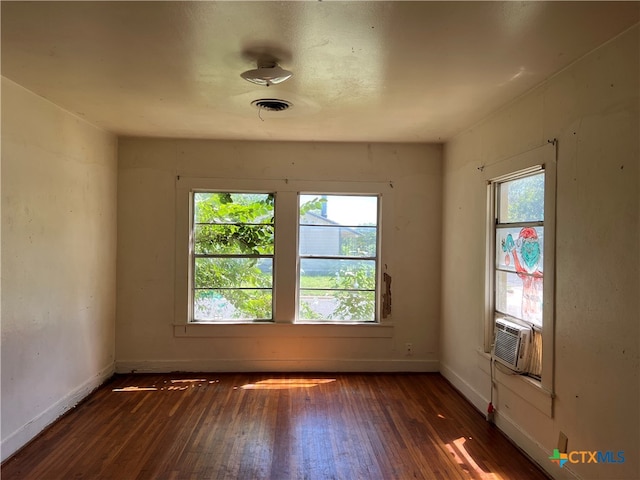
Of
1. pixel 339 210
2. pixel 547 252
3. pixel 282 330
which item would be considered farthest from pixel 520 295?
pixel 282 330

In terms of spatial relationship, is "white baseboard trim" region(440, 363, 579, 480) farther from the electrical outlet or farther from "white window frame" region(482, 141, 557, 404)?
"white window frame" region(482, 141, 557, 404)

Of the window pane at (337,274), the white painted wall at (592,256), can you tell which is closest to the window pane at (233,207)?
the window pane at (337,274)

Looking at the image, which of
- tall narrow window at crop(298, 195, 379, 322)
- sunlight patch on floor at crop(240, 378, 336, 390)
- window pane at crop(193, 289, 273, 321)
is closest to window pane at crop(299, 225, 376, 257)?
tall narrow window at crop(298, 195, 379, 322)

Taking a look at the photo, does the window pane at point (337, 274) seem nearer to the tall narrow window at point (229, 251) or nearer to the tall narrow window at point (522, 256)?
the tall narrow window at point (229, 251)

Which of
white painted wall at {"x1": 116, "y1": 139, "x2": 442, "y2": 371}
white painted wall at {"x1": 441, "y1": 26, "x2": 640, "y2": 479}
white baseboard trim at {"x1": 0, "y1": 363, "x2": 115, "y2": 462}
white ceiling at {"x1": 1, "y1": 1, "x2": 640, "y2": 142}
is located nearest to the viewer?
white ceiling at {"x1": 1, "y1": 1, "x2": 640, "y2": 142}

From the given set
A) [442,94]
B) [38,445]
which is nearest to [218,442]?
[38,445]

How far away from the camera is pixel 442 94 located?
105 inches

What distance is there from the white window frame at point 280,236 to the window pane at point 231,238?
0.37 feet

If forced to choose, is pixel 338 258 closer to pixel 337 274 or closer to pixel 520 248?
pixel 337 274

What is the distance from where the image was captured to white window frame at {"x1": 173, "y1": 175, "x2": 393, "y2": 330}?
13.2 feet

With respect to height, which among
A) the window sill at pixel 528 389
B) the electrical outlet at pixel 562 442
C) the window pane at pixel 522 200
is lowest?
the electrical outlet at pixel 562 442

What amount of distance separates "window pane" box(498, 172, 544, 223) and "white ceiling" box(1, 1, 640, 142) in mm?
623

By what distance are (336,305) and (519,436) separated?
2061 millimetres

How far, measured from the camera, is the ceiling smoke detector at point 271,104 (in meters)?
2.80
